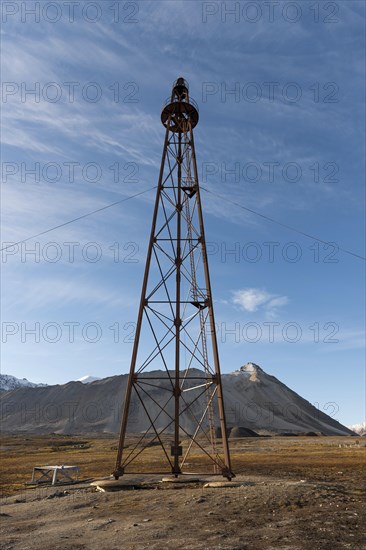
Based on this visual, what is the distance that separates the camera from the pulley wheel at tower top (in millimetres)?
23500

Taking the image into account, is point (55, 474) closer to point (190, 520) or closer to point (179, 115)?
point (190, 520)

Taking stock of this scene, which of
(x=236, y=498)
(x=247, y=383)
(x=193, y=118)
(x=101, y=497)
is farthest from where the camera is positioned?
(x=247, y=383)

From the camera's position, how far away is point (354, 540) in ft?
30.7

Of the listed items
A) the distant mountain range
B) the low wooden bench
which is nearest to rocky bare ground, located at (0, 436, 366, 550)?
the low wooden bench

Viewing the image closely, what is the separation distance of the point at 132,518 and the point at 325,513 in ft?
18.1

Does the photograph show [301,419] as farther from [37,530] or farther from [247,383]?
[37,530]

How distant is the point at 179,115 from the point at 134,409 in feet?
337

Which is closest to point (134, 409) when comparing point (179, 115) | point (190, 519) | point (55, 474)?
point (55, 474)

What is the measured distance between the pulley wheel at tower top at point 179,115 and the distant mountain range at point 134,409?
85.4 m

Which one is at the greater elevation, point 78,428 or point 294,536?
point 294,536

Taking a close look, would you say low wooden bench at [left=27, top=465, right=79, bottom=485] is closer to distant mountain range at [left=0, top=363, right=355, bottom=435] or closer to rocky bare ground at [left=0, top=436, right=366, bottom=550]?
rocky bare ground at [left=0, top=436, right=366, bottom=550]

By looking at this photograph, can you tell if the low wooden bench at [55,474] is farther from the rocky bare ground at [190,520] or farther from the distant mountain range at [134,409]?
the distant mountain range at [134,409]

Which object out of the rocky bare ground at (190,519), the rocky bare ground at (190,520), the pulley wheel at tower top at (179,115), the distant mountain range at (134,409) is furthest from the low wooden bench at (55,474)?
the distant mountain range at (134,409)

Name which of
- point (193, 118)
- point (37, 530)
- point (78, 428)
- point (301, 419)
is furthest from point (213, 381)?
point (301, 419)
